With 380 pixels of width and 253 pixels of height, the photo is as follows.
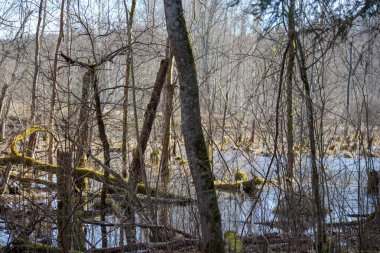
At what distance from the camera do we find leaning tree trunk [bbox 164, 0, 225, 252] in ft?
13.7

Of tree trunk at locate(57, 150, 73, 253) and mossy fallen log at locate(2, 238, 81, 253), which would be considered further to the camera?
mossy fallen log at locate(2, 238, 81, 253)

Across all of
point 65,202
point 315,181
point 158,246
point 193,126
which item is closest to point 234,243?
point 158,246

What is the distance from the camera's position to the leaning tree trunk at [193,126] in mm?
4180

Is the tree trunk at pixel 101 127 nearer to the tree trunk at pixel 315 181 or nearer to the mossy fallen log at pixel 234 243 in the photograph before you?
the mossy fallen log at pixel 234 243

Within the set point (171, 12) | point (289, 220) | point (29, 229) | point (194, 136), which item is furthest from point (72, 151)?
point (289, 220)

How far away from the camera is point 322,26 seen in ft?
16.8

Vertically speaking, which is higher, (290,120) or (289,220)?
(290,120)

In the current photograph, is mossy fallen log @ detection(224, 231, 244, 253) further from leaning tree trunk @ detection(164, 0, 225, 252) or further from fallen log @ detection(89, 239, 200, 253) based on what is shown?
leaning tree trunk @ detection(164, 0, 225, 252)

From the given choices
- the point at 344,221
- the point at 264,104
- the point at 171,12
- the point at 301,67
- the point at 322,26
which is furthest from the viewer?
the point at 264,104

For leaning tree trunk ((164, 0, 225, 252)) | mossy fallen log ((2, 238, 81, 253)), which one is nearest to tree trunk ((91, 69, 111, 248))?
mossy fallen log ((2, 238, 81, 253))

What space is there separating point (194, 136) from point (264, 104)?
2.13 m

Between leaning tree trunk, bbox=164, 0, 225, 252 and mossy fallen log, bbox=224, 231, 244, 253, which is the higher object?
leaning tree trunk, bbox=164, 0, 225, 252

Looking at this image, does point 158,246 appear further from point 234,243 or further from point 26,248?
point 26,248

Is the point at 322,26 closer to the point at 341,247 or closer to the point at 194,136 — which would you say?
the point at 194,136
